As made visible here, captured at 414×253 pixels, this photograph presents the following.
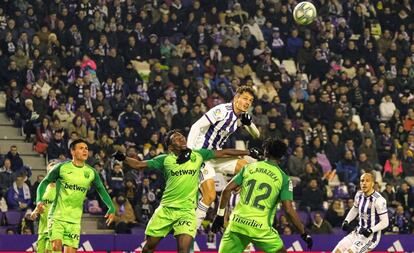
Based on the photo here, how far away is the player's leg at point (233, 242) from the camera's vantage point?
18.0 meters

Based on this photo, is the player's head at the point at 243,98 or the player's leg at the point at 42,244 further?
the player's leg at the point at 42,244

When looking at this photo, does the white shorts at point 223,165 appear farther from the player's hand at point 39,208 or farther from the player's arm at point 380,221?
the player's arm at point 380,221

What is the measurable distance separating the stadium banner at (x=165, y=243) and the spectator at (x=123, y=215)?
79 cm

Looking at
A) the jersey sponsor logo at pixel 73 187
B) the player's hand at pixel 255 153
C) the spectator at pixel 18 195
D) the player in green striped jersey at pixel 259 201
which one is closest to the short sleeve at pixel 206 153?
the player's hand at pixel 255 153

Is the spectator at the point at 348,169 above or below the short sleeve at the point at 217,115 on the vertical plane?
below

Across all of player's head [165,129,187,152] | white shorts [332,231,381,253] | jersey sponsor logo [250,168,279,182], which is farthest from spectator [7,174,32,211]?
jersey sponsor logo [250,168,279,182]

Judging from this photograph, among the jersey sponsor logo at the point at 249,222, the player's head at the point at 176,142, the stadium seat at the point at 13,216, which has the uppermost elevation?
the player's head at the point at 176,142

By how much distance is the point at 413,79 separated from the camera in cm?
3862

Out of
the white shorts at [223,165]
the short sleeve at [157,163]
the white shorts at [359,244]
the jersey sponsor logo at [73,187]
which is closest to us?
the short sleeve at [157,163]

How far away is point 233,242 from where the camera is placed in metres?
18.0

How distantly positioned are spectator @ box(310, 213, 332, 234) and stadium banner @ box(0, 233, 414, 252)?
2.69ft

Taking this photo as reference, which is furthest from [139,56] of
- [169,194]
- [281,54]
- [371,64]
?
[169,194]

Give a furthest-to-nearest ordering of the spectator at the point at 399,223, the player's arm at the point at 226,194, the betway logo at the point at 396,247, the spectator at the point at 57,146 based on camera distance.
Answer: the spectator at the point at 399,223, the spectator at the point at 57,146, the betway logo at the point at 396,247, the player's arm at the point at 226,194

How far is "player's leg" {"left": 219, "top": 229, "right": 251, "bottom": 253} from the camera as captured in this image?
18000 mm
